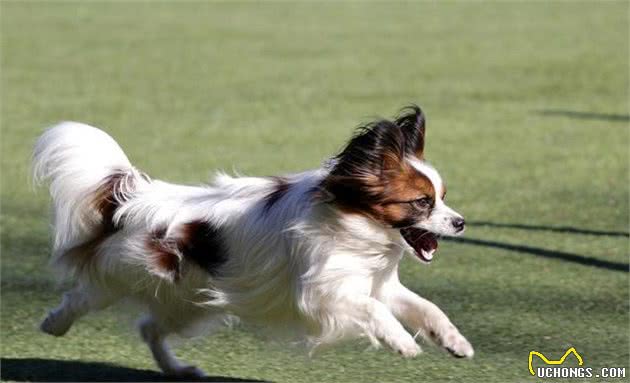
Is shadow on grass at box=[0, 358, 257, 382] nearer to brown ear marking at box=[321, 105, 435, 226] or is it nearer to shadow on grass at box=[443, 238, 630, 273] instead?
brown ear marking at box=[321, 105, 435, 226]

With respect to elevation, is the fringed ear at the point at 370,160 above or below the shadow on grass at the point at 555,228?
above

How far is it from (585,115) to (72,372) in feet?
25.2

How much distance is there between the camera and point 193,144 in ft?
34.0

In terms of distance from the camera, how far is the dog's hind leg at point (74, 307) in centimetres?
506

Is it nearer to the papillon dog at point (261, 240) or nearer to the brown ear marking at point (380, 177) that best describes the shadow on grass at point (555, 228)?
the papillon dog at point (261, 240)

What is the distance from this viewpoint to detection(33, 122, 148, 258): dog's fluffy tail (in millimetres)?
4992

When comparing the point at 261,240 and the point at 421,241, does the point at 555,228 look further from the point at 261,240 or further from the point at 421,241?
the point at 261,240

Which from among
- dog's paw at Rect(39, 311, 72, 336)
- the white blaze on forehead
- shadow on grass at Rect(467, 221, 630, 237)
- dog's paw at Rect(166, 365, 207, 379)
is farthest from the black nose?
shadow on grass at Rect(467, 221, 630, 237)

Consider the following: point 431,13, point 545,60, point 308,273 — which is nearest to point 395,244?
point 308,273

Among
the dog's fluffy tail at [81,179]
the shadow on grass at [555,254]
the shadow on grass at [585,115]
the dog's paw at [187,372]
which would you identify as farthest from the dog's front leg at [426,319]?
the shadow on grass at [585,115]

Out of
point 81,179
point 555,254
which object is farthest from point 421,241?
point 555,254

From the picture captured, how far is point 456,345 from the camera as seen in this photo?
4.46m

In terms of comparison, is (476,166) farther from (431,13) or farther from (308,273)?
(431,13)

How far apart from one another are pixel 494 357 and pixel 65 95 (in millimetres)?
8109
